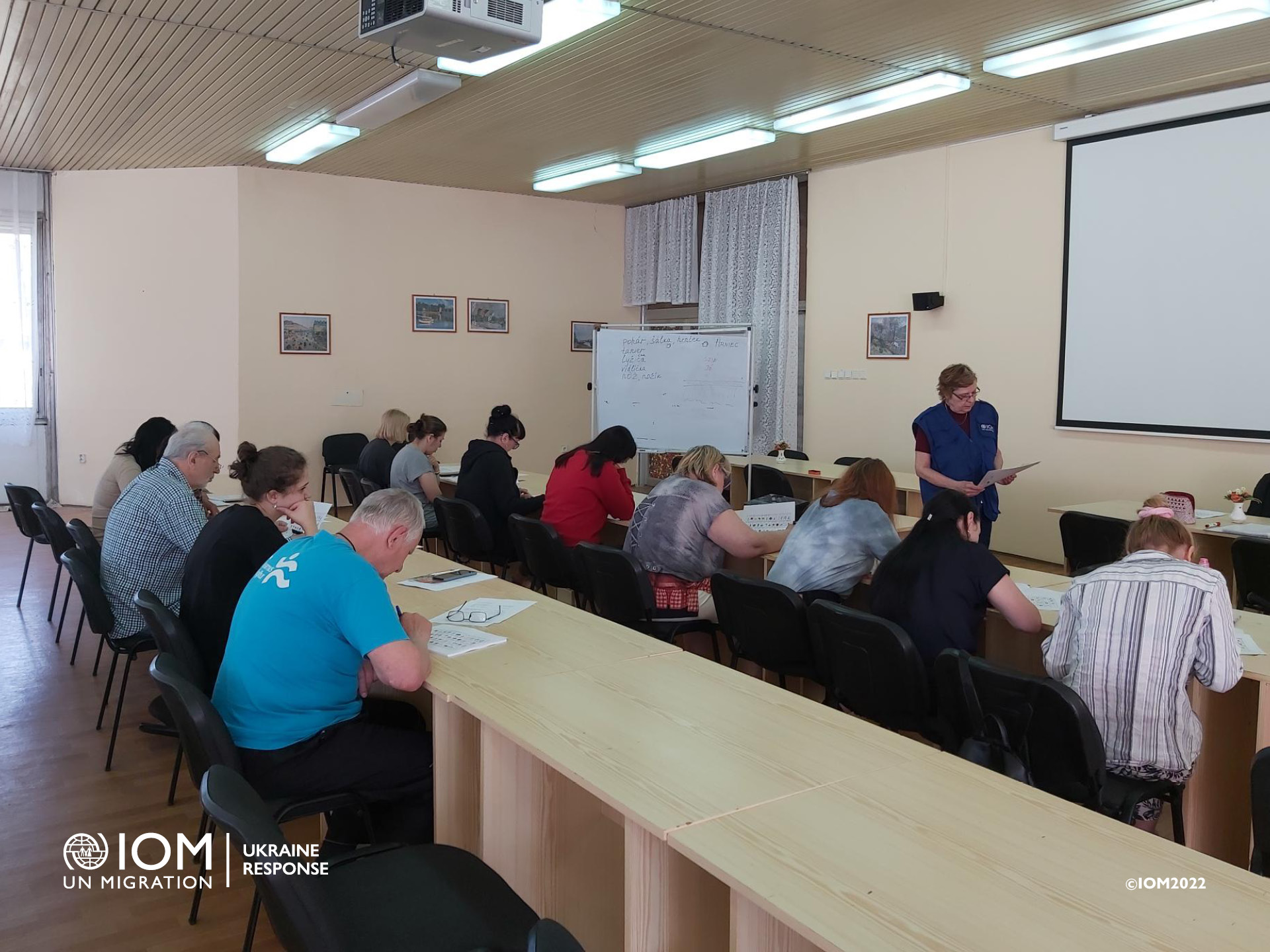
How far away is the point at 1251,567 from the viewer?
4.38 m

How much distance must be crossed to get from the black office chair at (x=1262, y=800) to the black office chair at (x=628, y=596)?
223 cm

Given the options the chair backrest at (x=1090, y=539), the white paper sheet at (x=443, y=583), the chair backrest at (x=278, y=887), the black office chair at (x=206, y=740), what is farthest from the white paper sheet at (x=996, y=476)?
the chair backrest at (x=278, y=887)

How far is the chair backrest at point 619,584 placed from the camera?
3.83 metres

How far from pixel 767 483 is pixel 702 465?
125 inches

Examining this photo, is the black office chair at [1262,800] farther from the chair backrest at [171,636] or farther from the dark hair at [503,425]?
the dark hair at [503,425]

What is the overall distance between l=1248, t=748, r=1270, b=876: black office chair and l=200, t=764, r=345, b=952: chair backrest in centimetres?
164

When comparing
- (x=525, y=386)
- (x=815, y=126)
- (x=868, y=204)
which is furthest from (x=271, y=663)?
(x=525, y=386)

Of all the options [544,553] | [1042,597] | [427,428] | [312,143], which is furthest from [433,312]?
[1042,597]

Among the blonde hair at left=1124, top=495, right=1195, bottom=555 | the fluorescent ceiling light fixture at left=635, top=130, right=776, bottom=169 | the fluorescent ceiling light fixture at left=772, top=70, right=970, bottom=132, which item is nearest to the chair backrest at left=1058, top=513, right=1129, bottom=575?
the blonde hair at left=1124, top=495, right=1195, bottom=555

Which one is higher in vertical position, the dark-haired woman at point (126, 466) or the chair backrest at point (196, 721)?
the dark-haired woman at point (126, 466)

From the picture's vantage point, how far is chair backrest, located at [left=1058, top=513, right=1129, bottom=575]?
15.7ft

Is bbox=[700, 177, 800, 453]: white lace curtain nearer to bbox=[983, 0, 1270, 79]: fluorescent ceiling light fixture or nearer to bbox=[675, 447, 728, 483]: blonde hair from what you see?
bbox=[983, 0, 1270, 79]: fluorescent ceiling light fixture

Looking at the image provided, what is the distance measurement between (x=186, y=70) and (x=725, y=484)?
420 cm

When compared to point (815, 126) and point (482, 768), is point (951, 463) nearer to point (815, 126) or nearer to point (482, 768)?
point (815, 126)
